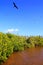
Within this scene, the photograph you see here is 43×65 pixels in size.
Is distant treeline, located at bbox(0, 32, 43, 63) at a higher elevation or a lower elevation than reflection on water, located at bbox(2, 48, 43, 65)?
higher

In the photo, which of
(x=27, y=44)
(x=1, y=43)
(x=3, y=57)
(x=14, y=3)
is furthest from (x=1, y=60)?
(x=27, y=44)

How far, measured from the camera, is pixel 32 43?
52.6 m

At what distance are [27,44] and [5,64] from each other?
25262 millimetres

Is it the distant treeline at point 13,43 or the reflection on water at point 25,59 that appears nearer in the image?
the distant treeline at point 13,43

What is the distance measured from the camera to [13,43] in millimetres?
37188

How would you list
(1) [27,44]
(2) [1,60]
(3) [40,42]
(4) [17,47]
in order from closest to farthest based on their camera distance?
(2) [1,60] < (4) [17,47] < (1) [27,44] < (3) [40,42]

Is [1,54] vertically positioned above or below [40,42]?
below

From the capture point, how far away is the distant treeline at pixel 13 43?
82.9ft

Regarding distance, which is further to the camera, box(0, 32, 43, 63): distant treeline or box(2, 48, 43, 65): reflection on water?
box(2, 48, 43, 65): reflection on water

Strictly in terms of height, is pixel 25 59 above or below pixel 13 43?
below

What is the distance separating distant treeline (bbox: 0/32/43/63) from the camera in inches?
995

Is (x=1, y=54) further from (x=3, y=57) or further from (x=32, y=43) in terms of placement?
(x=32, y=43)

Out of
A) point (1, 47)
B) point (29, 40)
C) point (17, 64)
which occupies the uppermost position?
point (29, 40)

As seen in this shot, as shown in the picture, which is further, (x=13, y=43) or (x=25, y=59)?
→ (x=13, y=43)
